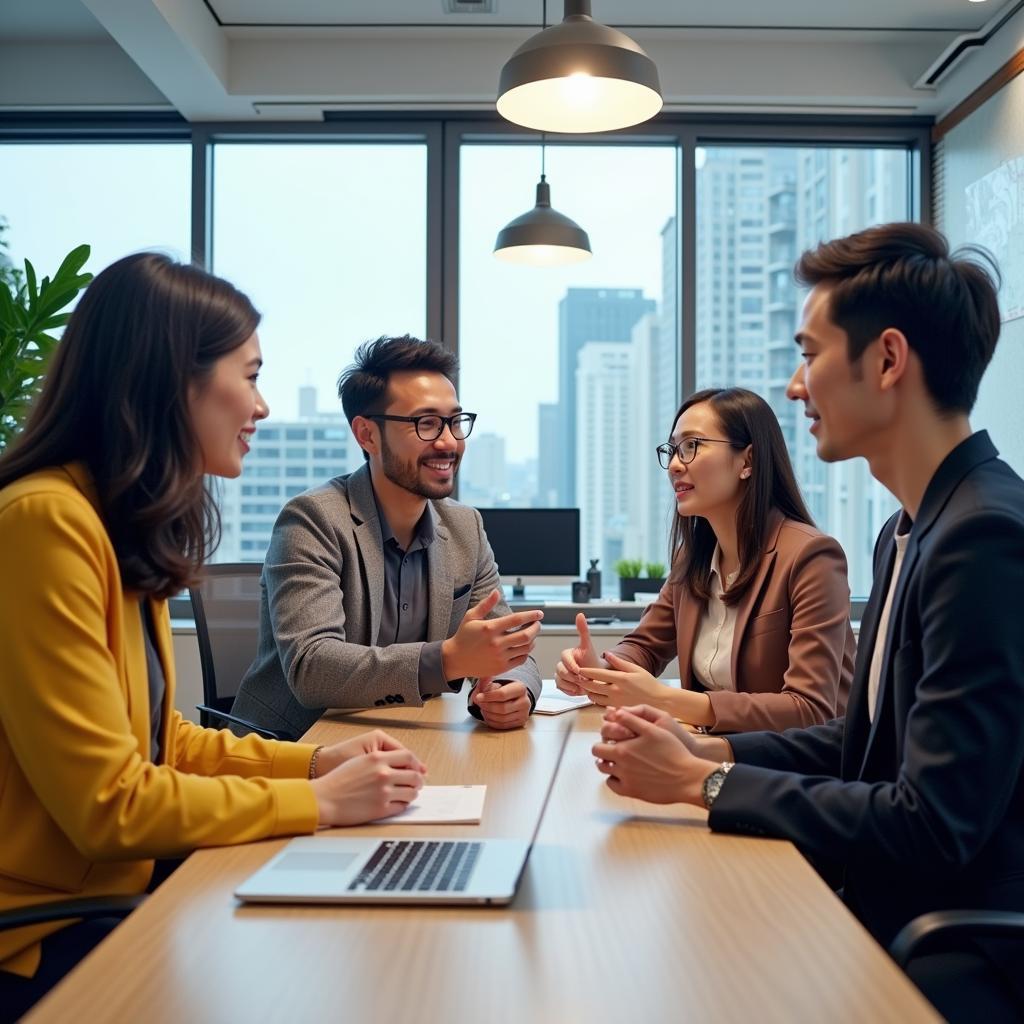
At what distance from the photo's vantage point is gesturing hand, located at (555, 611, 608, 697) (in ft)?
7.14

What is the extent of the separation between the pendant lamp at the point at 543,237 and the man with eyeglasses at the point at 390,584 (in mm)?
1300

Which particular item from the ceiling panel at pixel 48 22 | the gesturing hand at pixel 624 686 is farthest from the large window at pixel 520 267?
the gesturing hand at pixel 624 686

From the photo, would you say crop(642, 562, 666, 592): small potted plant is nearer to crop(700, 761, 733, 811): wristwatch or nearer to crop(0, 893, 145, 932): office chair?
crop(700, 761, 733, 811): wristwatch

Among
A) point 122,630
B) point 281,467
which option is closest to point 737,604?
point 122,630

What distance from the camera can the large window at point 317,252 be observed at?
500cm

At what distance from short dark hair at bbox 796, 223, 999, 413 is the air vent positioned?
127 inches

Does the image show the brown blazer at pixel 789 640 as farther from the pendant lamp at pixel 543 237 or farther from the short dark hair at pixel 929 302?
the pendant lamp at pixel 543 237

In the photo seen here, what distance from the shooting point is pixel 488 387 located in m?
5.02

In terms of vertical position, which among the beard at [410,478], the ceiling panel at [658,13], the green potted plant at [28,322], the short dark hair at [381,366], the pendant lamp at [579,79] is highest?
the ceiling panel at [658,13]

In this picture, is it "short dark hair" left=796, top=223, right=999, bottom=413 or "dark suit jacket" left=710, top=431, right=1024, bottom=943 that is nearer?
"dark suit jacket" left=710, top=431, right=1024, bottom=943

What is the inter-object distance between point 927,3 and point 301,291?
9.81ft

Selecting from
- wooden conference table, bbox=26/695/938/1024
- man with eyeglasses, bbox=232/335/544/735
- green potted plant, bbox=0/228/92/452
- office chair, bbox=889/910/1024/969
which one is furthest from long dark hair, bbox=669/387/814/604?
green potted plant, bbox=0/228/92/452

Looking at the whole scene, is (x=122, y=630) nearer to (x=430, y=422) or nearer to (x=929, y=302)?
Result: (x=929, y=302)

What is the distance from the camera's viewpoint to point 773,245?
5.06 meters
